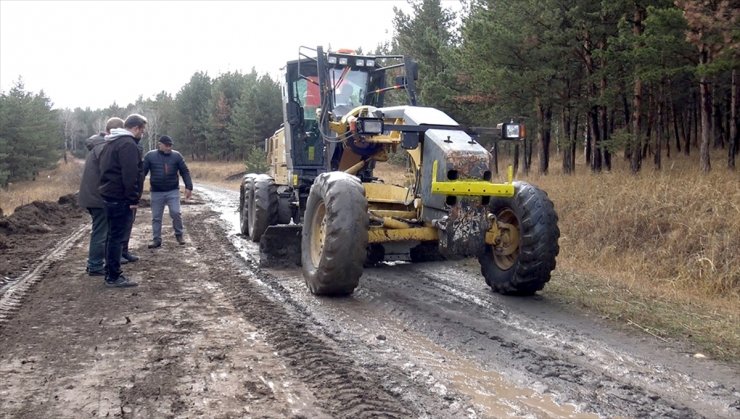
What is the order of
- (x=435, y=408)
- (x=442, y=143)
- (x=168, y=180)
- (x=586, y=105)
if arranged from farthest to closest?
(x=586, y=105)
(x=168, y=180)
(x=442, y=143)
(x=435, y=408)

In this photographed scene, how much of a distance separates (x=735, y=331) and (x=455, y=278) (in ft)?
10.5

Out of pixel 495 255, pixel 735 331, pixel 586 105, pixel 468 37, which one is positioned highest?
pixel 468 37

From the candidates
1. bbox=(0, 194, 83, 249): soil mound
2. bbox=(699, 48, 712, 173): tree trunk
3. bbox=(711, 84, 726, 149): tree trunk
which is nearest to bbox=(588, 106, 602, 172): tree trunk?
bbox=(699, 48, 712, 173): tree trunk

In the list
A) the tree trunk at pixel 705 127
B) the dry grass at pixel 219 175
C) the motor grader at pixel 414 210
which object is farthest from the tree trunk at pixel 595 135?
the dry grass at pixel 219 175

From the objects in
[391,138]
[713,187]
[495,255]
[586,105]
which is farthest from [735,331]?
[586,105]

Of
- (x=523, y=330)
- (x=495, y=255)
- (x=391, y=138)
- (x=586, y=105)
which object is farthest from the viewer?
(x=586, y=105)

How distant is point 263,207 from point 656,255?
6.20m

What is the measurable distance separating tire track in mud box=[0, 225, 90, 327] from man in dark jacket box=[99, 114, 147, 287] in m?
0.89

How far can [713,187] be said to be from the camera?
11.0 m

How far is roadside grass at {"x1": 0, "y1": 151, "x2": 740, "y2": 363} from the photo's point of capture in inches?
235

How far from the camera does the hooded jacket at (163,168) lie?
10484mm

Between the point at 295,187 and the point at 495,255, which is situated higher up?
the point at 295,187

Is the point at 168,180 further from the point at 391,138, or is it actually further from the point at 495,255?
the point at 495,255

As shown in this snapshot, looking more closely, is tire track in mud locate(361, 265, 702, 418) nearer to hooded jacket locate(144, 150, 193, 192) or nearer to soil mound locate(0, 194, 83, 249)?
hooded jacket locate(144, 150, 193, 192)
